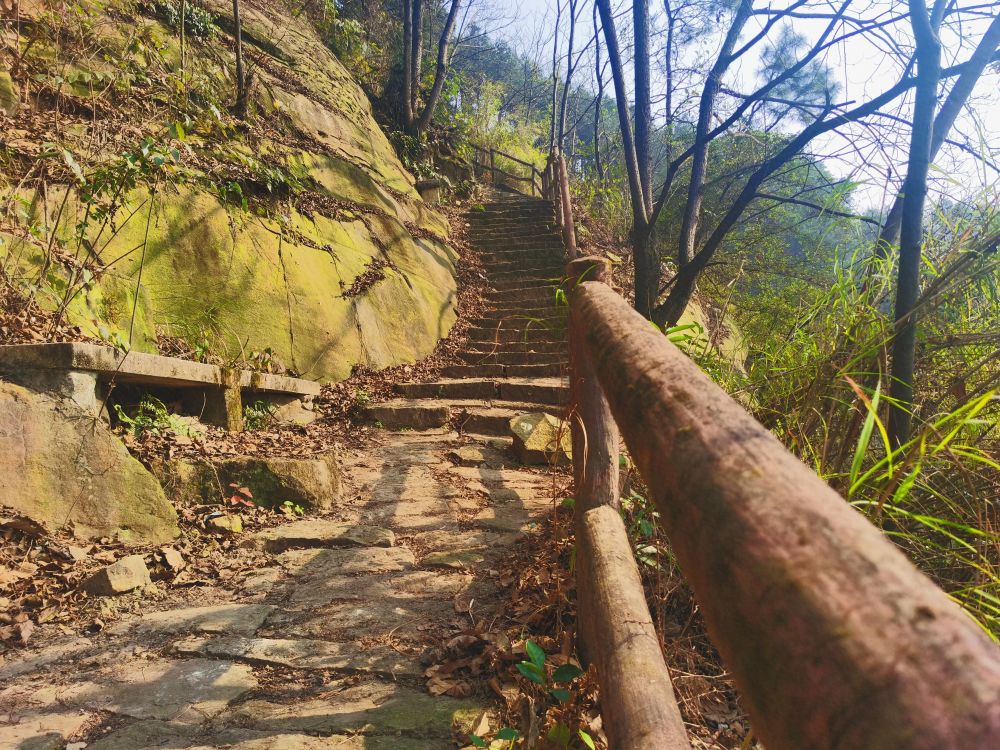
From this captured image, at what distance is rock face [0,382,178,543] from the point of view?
8.09 ft

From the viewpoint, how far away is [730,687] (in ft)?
5.76

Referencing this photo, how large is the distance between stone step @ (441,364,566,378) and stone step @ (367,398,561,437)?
3.16 feet

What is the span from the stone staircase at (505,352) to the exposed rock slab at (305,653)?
1.23 metres

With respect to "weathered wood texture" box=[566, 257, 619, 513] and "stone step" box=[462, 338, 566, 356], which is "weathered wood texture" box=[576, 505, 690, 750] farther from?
"stone step" box=[462, 338, 566, 356]

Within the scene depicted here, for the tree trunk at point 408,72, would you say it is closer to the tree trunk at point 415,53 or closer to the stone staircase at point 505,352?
the tree trunk at point 415,53

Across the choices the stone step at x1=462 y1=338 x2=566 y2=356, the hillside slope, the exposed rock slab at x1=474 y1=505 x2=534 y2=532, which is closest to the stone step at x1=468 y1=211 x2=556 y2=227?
the hillside slope

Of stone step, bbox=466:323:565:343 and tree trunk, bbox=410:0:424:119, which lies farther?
tree trunk, bbox=410:0:424:119

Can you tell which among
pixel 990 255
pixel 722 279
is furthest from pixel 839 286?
pixel 722 279

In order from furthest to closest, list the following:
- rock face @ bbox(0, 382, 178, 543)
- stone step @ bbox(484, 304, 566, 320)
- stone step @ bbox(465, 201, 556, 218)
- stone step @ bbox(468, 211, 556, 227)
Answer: stone step @ bbox(465, 201, 556, 218)
stone step @ bbox(468, 211, 556, 227)
stone step @ bbox(484, 304, 566, 320)
rock face @ bbox(0, 382, 178, 543)

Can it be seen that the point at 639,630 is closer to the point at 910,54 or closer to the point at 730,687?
the point at 730,687

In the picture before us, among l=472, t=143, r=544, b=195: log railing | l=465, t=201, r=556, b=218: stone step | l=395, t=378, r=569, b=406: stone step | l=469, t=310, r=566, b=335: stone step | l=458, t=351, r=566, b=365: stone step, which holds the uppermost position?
l=472, t=143, r=544, b=195: log railing

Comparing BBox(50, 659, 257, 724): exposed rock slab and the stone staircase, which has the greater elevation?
the stone staircase

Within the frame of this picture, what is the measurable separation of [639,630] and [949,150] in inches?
110

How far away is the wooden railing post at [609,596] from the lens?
0.93 m
